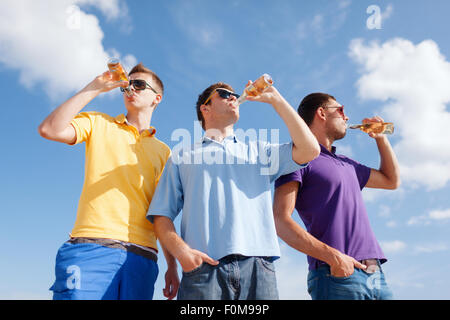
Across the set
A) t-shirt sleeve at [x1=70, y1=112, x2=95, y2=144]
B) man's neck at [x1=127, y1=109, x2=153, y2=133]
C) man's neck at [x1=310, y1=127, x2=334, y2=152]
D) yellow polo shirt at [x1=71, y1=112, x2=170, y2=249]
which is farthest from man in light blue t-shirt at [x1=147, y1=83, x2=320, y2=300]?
man's neck at [x1=310, y1=127, x2=334, y2=152]

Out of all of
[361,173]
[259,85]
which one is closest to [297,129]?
[259,85]

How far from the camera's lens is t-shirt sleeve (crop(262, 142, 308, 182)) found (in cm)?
376

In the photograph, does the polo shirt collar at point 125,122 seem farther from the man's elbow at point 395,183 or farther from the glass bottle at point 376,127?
the man's elbow at point 395,183

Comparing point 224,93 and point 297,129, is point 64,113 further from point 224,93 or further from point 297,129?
point 297,129

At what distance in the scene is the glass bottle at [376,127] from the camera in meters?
5.28

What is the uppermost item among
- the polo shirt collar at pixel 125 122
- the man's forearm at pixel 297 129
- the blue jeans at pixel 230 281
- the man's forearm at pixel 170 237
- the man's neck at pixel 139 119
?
the man's neck at pixel 139 119

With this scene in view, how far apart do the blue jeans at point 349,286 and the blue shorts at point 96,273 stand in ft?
5.43

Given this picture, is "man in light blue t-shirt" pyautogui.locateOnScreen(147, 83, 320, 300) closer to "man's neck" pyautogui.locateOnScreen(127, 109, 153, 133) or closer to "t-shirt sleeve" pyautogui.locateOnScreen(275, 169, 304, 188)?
"t-shirt sleeve" pyautogui.locateOnScreen(275, 169, 304, 188)

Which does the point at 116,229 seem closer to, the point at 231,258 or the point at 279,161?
the point at 231,258

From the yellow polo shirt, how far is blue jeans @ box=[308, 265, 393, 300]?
1.62 metres

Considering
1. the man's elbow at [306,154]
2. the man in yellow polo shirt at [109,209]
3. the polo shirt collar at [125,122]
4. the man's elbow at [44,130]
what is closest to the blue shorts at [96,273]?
the man in yellow polo shirt at [109,209]

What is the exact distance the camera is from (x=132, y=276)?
3521 mm
